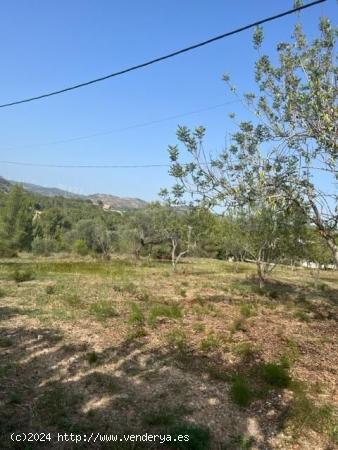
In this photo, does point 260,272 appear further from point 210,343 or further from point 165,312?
point 210,343

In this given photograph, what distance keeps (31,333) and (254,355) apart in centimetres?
613

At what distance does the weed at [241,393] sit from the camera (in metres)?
8.74

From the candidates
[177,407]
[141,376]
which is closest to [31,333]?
[141,376]

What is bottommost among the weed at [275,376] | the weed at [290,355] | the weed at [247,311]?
the weed at [275,376]

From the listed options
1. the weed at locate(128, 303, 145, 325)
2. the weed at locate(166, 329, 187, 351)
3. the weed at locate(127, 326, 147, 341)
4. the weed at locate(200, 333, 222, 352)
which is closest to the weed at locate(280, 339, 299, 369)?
the weed at locate(200, 333, 222, 352)

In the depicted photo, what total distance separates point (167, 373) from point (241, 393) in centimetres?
183

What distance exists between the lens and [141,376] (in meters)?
9.71

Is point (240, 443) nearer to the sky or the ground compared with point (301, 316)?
nearer to the ground

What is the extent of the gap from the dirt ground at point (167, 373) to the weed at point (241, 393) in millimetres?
26

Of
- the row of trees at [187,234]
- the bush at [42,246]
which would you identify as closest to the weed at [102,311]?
the row of trees at [187,234]

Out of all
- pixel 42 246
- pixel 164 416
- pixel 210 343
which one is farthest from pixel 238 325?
pixel 42 246

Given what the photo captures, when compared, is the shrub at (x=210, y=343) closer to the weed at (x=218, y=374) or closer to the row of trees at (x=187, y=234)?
the weed at (x=218, y=374)

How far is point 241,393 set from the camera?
29.3 ft

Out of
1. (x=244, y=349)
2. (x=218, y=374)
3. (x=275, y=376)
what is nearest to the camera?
(x=275, y=376)
